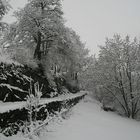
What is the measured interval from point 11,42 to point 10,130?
12.6 meters

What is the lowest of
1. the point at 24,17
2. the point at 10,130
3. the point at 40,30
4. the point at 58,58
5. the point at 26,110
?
the point at 10,130

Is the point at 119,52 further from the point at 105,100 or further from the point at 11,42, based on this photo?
the point at 11,42

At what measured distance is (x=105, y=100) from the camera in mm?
30281

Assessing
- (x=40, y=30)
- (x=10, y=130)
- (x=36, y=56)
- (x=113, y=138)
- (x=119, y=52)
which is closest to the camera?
(x=10, y=130)

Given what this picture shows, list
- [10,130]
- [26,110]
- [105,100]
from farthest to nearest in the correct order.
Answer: [105,100] < [26,110] < [10,130]

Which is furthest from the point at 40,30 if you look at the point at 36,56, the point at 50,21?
the point at 36,56

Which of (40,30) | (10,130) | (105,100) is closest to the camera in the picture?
(10,130)

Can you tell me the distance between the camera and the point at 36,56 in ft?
57.8

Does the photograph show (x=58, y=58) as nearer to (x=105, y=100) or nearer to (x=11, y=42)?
(x=11, y=42)

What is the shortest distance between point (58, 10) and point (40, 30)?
3.55m

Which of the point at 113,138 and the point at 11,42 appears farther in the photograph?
the point at 11,42

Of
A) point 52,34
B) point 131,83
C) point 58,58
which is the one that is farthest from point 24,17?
point 131,83

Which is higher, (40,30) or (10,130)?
(40,30)

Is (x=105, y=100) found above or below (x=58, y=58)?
below
